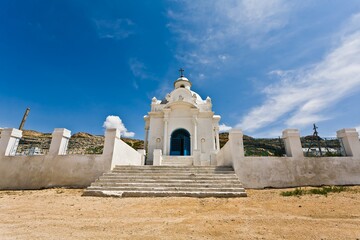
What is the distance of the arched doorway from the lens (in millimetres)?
16344

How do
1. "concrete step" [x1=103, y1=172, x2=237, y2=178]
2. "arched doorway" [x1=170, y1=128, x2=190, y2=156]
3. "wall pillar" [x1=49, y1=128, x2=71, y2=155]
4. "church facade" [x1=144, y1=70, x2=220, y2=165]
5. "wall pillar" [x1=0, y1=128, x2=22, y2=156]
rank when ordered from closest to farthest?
1. "concrete step" [x1=103, y1=172, x2=237, y2=178]
2. "wall pillar" [x1=49, y1=128, x2=71, y2=155]
3. "wall pillar" [x1=0, y1=128, x2=22, y2=156]
4. "arched doorway" [x1=170, y1=128, x2=190, y2=156]
5. "church facade" [x1=144, y1=70, x2=220, y2=165]

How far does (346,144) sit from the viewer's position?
8.27 metres

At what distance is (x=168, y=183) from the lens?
276 inches

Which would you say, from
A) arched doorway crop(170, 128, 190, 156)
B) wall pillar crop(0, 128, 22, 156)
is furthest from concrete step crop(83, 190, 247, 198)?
arched doorway crop(170, 128, 190, 156)

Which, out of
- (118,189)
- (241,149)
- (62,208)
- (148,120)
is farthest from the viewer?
(148,120)

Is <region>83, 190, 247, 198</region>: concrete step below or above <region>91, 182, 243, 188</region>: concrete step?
below

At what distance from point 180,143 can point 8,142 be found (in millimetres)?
11698

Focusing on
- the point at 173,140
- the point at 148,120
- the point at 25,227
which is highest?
the point at 148,120

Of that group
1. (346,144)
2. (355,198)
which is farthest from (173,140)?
(355,198)

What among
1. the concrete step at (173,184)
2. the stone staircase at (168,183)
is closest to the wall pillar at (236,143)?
the stone staircase at (168,183)

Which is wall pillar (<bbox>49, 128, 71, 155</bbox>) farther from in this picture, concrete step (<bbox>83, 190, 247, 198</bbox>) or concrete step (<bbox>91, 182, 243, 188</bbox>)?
concrete step (<bbox>83, 190, 247, 198</bbox>)

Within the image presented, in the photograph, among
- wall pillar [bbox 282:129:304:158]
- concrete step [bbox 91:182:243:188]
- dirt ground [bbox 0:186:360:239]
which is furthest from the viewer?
wall pillar [bbox 282:129:304:158]

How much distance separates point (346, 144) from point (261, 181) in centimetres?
452

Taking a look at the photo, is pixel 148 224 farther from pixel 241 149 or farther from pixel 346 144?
pixel 346 144
